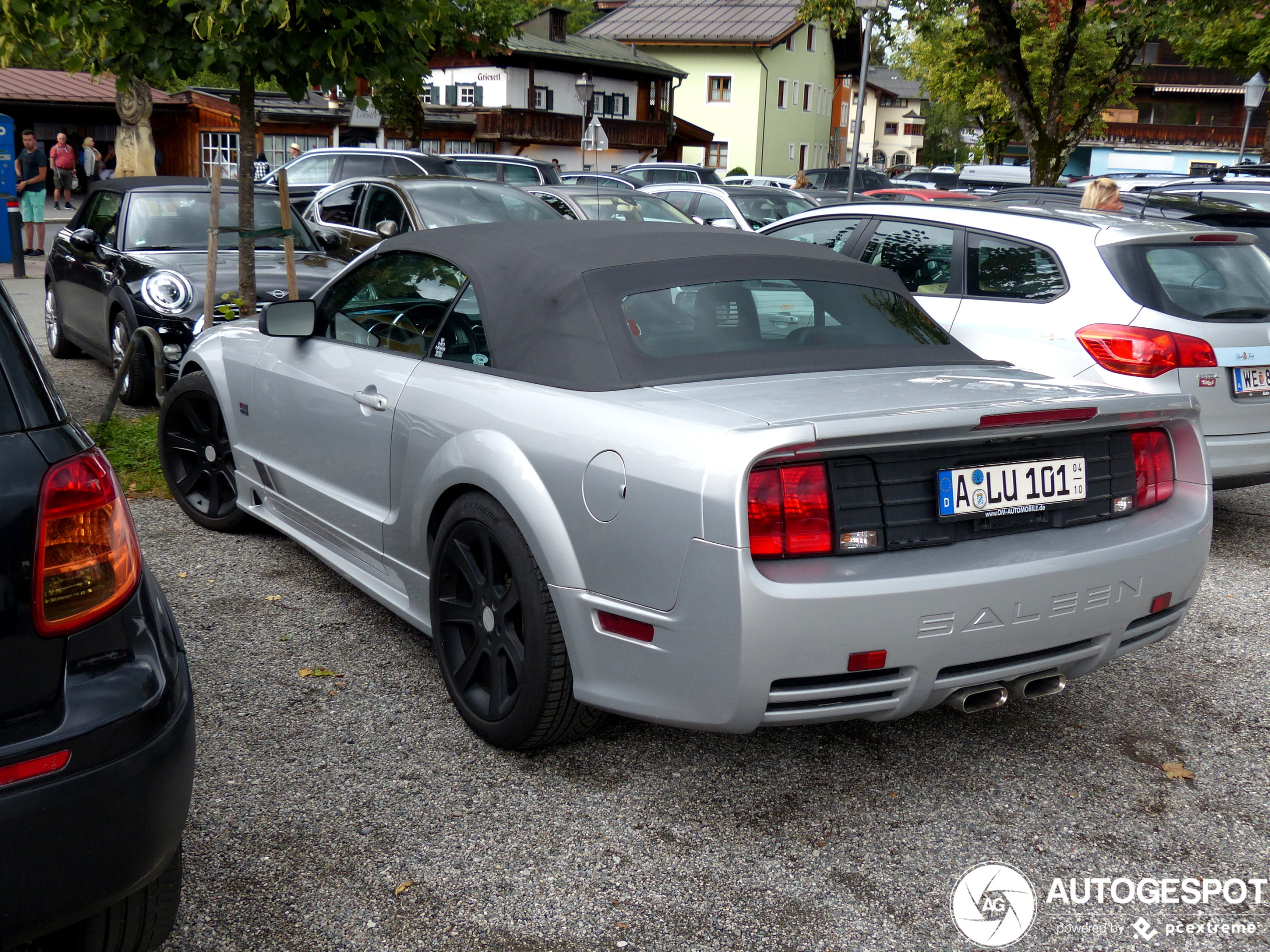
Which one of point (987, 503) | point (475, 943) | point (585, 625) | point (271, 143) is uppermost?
point (271, 143)

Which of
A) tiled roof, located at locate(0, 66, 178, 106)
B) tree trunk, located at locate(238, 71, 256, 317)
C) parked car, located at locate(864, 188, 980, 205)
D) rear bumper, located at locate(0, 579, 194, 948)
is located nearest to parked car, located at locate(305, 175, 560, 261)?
tree trunk, located at locate(238, 71, 256, 317)

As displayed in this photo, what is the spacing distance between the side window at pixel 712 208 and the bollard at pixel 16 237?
366 inches

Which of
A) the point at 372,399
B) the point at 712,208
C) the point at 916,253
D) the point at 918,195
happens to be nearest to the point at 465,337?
the point at 372,399

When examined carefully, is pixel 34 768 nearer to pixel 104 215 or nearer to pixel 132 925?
pixel 132 925

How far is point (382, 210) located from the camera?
10.9 m

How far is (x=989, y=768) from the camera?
3490 mm

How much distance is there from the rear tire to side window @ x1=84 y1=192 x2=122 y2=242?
Answer: 7.38 meters

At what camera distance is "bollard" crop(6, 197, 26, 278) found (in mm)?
15431

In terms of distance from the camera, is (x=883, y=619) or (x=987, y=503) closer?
(x=883, y=619)

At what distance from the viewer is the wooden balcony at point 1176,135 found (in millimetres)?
69938

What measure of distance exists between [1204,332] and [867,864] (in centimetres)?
Answer: 364

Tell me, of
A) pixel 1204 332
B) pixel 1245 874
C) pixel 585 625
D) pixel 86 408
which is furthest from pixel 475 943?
pixel 86 408

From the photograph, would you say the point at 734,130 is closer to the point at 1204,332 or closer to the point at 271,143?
the point at 271,143

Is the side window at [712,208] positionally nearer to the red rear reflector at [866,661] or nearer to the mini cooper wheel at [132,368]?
the mini cooper wheel at [132,368]
